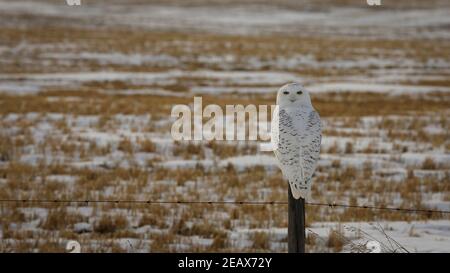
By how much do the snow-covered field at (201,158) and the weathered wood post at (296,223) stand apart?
0.95m

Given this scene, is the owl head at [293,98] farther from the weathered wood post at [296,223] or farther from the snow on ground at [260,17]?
the snow on ground at [260,17]

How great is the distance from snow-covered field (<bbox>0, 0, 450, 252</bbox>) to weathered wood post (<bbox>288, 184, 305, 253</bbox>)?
950 mm

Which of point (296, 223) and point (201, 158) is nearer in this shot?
point (296, 223)

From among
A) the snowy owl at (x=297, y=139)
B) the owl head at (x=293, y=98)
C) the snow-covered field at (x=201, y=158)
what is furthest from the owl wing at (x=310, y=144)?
the snow-covered field at (x=201, y=158)

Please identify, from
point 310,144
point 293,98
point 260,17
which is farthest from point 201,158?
point 260,17

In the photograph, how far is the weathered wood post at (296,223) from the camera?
407cm

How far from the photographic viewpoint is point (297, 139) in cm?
412

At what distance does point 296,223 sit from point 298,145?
505 mm

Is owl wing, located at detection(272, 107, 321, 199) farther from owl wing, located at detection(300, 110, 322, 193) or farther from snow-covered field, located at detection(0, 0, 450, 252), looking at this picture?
snow-covered field, located at detection(0, 0, 450, 252)

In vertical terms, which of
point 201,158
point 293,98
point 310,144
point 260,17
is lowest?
point 260,17

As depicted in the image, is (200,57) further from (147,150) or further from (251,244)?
(251,244)

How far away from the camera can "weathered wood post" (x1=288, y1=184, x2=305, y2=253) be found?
13.4 ft

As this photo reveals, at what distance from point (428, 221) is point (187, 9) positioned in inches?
4462

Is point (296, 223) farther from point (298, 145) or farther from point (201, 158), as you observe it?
point (201, 158)
